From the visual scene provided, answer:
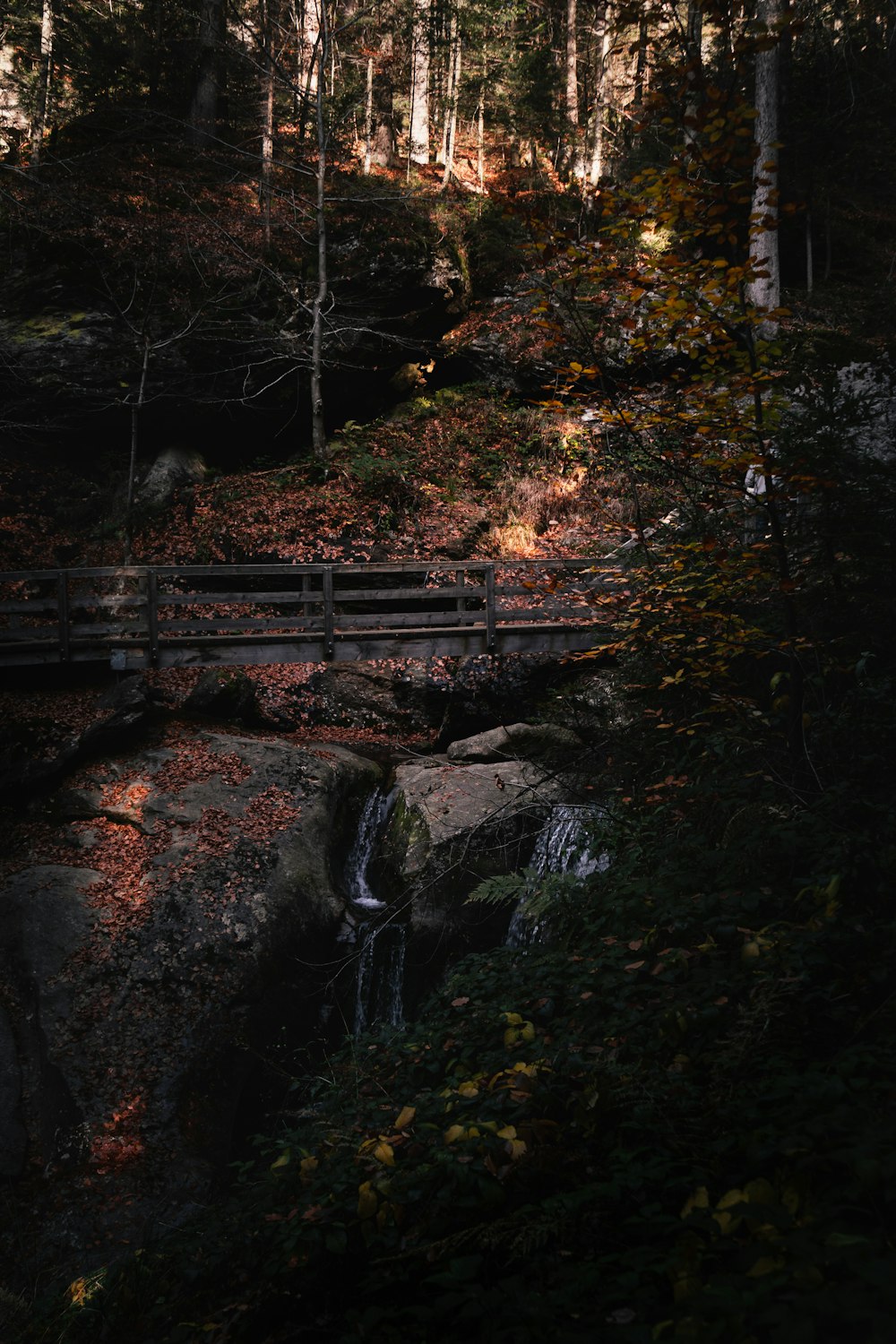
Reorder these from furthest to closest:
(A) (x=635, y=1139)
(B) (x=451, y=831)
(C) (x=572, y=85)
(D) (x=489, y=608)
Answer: (C) (x=572, y=85) < (D) (x=489, y=608) < (B) (x=451, y=831) < (A) (x=635, y=1139)

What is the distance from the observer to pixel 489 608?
36.2 ft

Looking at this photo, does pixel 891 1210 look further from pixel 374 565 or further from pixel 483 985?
pixel 374 565

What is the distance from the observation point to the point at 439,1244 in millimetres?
2668

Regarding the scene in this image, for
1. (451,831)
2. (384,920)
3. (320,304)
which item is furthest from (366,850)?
(320,304)

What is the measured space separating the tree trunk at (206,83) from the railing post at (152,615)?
13.7 meters

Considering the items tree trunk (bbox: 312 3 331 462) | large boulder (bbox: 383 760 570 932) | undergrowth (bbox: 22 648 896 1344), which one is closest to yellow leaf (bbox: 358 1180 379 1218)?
undergrowth (bbox: 22 648 896 1344)

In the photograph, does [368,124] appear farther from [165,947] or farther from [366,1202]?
[366,1202]

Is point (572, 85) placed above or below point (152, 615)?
above

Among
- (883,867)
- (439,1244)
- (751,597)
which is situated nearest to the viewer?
(439,1244)

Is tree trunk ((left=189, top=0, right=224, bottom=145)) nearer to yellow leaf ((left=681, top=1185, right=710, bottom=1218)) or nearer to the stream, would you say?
the stream

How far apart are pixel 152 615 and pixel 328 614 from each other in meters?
2.26

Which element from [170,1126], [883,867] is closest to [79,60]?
[170,1126]

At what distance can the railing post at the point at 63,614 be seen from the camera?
9898 mm

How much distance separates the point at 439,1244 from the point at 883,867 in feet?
8.38
